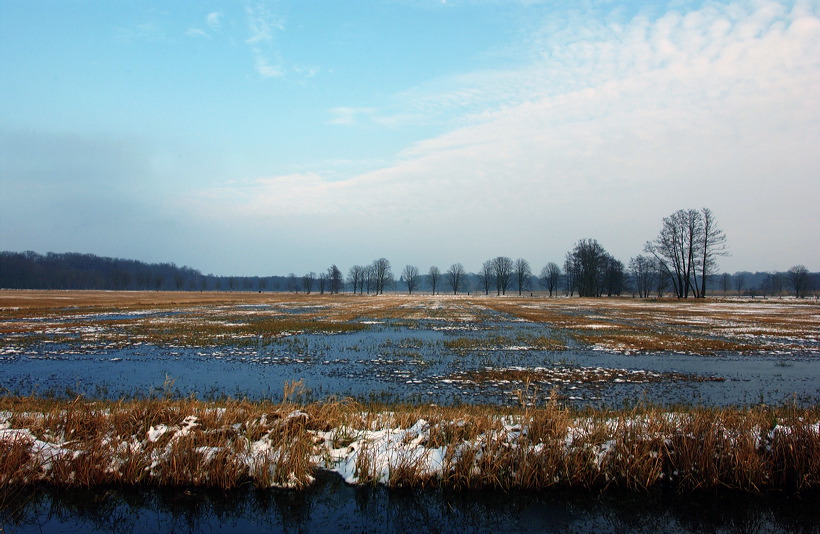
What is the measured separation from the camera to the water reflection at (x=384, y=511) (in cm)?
651

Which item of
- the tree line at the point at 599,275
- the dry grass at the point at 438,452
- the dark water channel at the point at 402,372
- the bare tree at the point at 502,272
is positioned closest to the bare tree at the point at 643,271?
the tree line at the point at 599,275

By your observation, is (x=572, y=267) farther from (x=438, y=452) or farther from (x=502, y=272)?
(x=438, y=452)

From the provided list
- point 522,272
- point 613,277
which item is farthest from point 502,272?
point 613,277

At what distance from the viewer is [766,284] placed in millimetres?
154000

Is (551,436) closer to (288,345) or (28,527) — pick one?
(28,527)

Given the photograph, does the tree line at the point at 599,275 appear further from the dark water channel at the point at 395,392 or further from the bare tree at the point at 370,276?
the dark water channel at the point at 395,392

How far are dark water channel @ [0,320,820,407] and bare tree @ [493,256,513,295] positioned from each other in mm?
142536

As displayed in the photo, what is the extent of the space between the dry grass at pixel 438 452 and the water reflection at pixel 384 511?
0.88 ft

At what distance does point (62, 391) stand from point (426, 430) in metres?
11.8

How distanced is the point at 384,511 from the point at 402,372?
972 cm

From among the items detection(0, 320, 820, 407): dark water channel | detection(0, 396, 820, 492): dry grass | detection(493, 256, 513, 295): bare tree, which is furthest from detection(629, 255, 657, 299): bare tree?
detection(0, 396, 820, 492): dry grass

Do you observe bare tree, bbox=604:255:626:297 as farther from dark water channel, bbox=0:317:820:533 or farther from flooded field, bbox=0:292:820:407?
dark water channel, bbox=0:317:820:533

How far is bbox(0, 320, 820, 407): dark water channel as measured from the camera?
1320cm

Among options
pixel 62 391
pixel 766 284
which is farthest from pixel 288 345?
pixel 766 284
